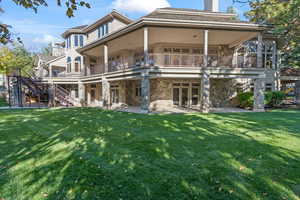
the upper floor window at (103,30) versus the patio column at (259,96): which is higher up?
the upper floor window at (103,30)

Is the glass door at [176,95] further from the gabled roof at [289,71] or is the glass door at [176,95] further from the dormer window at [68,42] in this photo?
the dormer window at [68,42]

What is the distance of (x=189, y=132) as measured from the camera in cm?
636

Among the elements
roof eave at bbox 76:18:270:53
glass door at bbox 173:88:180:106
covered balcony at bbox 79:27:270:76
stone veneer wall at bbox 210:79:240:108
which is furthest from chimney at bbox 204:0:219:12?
glass door at bbox 173:88:180:106

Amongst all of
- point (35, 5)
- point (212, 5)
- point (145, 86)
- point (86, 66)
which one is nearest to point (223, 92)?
point (145, 86)

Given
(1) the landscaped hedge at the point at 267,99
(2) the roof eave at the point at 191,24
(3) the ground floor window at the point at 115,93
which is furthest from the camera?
(3) the ground floor window at the point at 115,93

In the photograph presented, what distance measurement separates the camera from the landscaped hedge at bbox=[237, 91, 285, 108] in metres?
14.4

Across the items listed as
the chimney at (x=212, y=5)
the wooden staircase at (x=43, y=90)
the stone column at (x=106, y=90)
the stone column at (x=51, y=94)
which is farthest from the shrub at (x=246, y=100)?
the stone column at (x=51, y=94)

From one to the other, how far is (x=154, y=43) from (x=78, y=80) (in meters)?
9.84

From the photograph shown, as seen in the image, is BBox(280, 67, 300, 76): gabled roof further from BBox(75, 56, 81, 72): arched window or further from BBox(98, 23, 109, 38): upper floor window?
BBox(75, 56, 81, 72): arched window

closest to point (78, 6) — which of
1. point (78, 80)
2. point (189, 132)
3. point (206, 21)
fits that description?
point (189, 132)

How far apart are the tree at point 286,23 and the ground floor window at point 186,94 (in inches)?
267

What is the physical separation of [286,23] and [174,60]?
815 cm

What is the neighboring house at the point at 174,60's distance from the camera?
12.0m

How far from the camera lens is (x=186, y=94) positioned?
52.2 feet
